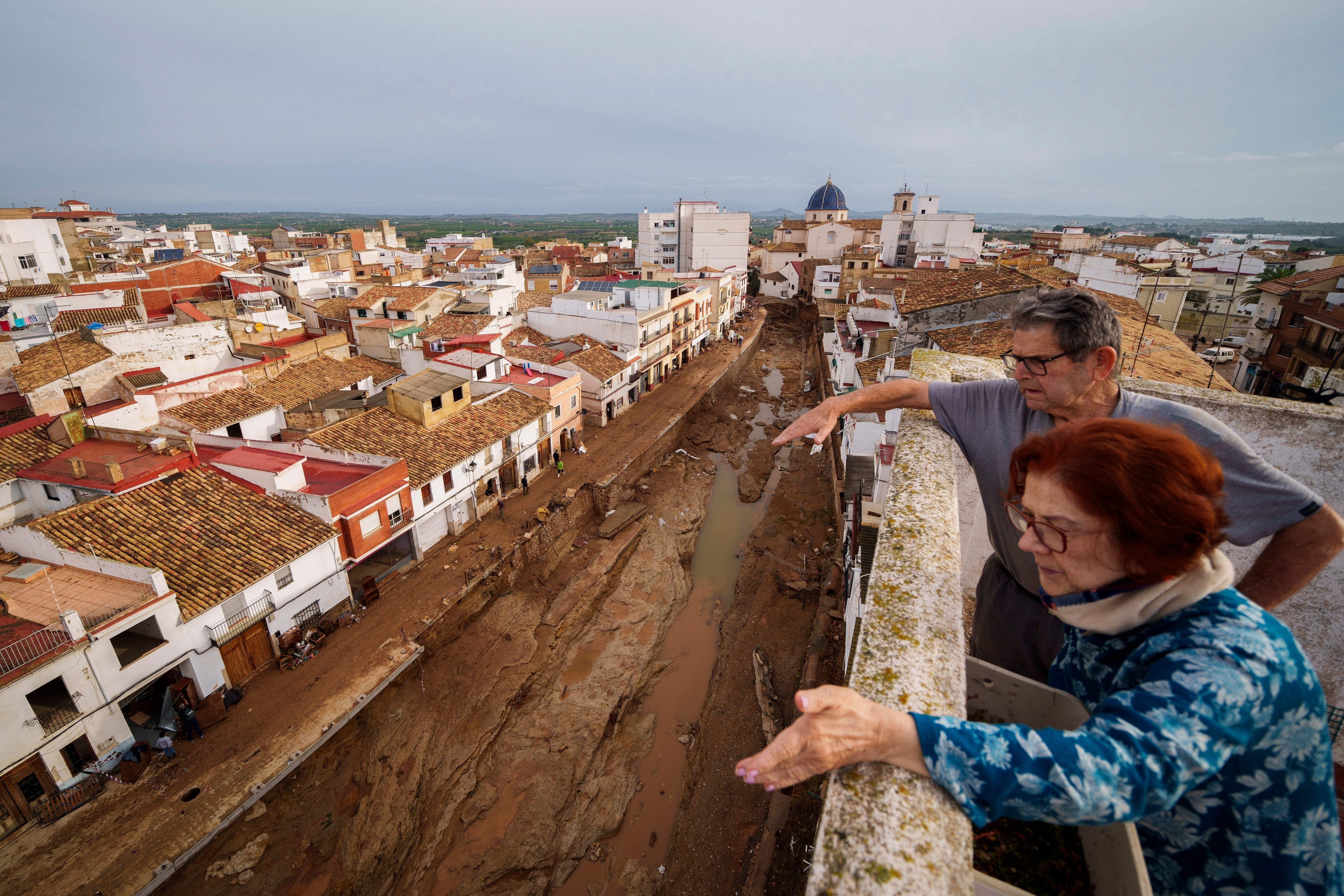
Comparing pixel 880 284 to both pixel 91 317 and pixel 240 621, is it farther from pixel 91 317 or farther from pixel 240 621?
pixel 91 317

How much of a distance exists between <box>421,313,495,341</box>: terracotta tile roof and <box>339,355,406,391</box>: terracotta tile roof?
8.27 feet

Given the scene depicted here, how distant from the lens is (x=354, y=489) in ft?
56.5

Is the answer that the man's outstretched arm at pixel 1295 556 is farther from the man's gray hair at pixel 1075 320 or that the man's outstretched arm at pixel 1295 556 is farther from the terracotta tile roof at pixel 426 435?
the terracotta tile roof at pixel 426 435

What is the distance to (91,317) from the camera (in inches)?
1200

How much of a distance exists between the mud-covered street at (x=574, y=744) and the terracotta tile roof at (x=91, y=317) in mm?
26157

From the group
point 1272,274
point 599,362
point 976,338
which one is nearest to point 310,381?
point 599,362

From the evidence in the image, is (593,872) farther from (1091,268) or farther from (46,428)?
(1091,268)

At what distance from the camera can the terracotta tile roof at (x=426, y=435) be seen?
2036 cm

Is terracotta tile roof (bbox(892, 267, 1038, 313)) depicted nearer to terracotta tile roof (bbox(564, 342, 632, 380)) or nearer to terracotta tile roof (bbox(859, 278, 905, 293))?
terracotta tile roof (bbox(564, 342, 632, 380))

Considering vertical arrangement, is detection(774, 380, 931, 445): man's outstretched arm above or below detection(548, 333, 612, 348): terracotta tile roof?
above

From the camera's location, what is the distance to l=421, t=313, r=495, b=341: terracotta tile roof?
3412 cm

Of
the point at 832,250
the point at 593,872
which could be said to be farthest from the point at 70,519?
the point at 832,250

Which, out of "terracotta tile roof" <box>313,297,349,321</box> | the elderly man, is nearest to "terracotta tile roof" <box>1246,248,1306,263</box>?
the elderly man

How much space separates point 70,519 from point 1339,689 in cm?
2259
